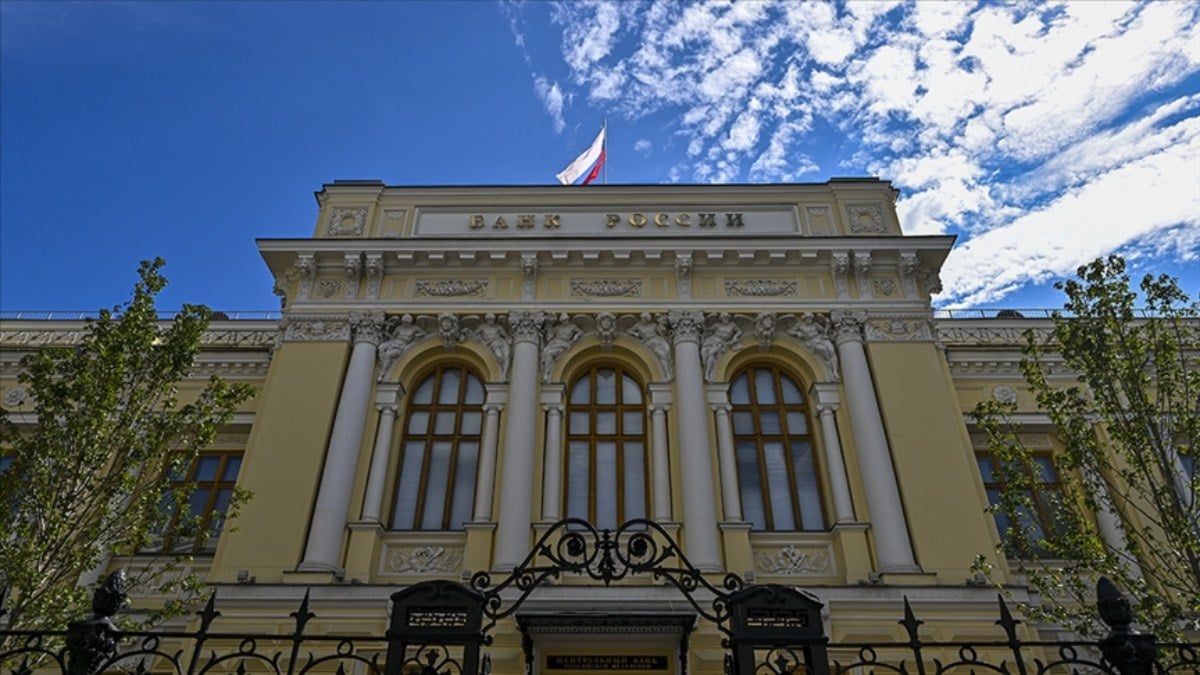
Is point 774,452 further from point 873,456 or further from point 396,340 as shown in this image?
point 396,340

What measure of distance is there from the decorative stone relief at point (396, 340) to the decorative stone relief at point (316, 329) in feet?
2.78

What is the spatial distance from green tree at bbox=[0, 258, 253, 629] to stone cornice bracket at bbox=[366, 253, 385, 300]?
490 cm

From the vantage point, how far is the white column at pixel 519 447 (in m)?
13.9

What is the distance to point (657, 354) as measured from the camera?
54.0 feet

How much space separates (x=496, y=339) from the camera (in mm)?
16688

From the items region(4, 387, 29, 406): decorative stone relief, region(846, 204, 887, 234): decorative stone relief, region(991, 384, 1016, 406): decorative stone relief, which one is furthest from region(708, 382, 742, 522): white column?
region(4, 387, 29, 406): decorative stone relief

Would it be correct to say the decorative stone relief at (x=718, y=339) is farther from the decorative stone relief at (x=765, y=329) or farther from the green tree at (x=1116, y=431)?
the green tree at (x=1116, y=431)

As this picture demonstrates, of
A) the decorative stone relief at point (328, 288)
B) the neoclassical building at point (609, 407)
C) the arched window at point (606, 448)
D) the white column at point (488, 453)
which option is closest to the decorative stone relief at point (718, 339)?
the neoclassical building at point (609, 407)

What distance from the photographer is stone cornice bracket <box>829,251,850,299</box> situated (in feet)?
56.0

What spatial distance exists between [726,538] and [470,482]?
5.07m

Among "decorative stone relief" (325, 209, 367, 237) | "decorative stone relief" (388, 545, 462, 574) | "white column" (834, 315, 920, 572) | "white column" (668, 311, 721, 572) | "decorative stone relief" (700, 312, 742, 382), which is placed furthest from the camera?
"decorative stone relief" (325, 209, 367, 237)

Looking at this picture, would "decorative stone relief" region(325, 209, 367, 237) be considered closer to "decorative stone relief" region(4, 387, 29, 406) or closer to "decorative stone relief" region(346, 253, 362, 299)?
"decorative stone relief" region(346, 253, 362, 299)

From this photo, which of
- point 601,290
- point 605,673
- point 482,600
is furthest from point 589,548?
point 482,600

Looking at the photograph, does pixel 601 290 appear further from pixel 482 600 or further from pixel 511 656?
pixel 482 600
